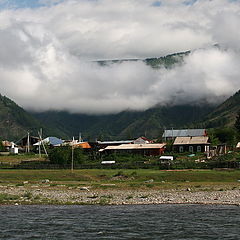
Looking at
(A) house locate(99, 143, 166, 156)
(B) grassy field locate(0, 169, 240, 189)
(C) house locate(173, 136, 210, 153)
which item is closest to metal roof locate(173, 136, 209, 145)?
(C) house locate(173, 136, 210, 153)

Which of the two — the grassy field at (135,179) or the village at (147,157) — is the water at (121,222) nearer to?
the grassy field at (135,179)

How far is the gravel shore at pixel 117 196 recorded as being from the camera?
57.0 meters

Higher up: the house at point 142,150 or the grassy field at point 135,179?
the house at point 142,150

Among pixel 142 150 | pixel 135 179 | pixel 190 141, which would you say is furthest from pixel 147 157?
pixel 135 179

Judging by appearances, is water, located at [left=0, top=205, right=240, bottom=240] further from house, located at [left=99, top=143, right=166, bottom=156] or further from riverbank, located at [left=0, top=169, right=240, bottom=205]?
house, located at [left=99, top=143, right=166, bottom=156]

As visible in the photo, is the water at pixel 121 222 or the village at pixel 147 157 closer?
the water at pixel 121 222

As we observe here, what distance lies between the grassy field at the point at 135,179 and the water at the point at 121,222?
68.6ft

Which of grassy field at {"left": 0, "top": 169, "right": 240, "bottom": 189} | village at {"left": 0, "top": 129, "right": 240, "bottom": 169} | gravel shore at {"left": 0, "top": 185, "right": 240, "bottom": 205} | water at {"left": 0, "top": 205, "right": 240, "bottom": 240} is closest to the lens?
water at {"left": 0, "top": 205, "right": 240, "bottom": 240}

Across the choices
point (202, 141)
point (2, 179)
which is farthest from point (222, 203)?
point (202, 141)

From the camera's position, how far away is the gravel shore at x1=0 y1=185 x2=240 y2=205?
57031 mm

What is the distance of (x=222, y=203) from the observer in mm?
54438

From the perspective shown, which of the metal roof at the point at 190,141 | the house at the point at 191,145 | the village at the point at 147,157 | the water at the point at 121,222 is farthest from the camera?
the metal roof at the point at 190,141

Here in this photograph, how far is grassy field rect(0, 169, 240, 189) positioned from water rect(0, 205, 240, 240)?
20911mm

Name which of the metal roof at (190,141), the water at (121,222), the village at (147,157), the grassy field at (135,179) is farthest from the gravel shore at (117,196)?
the metal roof at (190,141)
